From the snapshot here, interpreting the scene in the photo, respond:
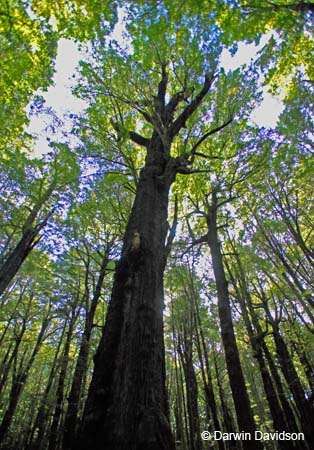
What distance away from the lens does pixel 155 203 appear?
3492 millimetres

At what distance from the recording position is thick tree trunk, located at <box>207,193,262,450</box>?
16.6ft

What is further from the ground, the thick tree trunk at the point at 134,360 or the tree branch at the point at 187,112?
the tree branch at the point at 187,112

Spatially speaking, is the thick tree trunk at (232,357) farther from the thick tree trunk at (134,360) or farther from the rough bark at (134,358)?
the thick tree trunk at (134,360)

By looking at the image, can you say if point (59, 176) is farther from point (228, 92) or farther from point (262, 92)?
point (262, 92)

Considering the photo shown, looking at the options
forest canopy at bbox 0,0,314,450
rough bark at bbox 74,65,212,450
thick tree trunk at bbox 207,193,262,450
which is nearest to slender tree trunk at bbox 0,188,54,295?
forest canopy at bbox 0,0,314,450

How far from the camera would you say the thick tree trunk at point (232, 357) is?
5066mm

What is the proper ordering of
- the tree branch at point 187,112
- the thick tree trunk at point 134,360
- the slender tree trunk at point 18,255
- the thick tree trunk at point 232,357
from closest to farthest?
the thick tree trunk at point 134,360 → the tree branch at point 187,112 → the thick tree trunk at point 232,357 → the slender tree trunk at point 18,255

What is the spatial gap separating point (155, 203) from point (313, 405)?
40.1ft

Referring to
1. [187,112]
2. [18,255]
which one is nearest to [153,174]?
[187,112]

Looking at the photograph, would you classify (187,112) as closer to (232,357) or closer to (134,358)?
(134,358)

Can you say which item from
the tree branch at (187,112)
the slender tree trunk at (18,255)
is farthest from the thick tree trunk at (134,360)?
the slender tree trunk at (18,255)

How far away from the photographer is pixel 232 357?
591 centimetres

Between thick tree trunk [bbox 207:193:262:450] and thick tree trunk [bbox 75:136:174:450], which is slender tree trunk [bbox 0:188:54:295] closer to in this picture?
thick tree trunk [bbox 207:193:262:450]

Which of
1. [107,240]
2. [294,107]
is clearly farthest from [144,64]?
[107,240]
